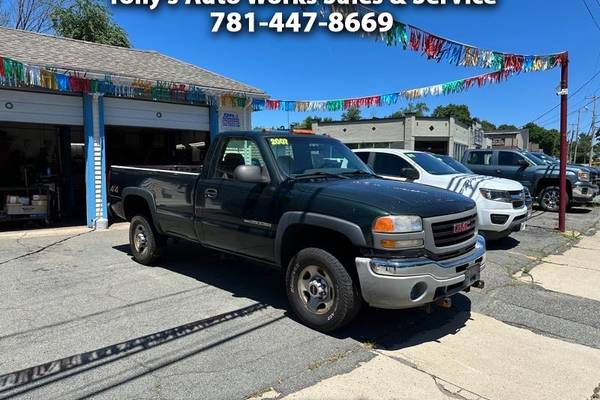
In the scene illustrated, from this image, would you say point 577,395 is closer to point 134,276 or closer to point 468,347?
point 468,347

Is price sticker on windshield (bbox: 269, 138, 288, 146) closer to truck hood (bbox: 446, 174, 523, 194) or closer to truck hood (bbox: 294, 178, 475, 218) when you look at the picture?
truck hood (bbox: 294, 178, 475, 218)

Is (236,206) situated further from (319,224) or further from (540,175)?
(540,175)

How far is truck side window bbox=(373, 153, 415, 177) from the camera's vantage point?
931 centimetres

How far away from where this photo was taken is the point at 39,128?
51.5 ft

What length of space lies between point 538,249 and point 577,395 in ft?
19.0

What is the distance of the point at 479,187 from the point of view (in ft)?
27.6

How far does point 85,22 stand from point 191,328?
92.5 ft

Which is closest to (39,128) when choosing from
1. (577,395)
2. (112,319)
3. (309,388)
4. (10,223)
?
(10,223)

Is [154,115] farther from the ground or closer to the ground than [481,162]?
farther from the ground

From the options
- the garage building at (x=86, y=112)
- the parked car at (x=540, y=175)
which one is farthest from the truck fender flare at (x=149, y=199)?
the parked car at (x=540, y=175)

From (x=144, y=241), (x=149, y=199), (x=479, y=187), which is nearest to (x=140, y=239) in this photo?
(x=144, y=241)

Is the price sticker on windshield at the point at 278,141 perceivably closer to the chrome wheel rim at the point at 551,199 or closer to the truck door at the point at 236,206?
the truck door at the point at 236,206

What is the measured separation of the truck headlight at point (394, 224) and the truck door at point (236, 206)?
1274 millimetres

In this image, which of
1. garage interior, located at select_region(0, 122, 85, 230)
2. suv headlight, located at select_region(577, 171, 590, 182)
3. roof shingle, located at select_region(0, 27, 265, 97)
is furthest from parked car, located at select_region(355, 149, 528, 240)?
garage interior, located at select_region(0, 122, 85, 230)
